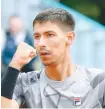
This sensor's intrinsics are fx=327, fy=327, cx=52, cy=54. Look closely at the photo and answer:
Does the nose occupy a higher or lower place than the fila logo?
higher

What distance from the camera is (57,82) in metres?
0.88

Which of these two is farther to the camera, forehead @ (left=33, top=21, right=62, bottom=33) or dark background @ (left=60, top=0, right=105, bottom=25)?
dark background @ (left=60, top=0, right=105, bottom=25)

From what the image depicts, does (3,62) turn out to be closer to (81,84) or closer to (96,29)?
(81,84)

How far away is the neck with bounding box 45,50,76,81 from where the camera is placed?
2.87ft

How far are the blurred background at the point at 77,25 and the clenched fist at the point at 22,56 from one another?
0.58 feet

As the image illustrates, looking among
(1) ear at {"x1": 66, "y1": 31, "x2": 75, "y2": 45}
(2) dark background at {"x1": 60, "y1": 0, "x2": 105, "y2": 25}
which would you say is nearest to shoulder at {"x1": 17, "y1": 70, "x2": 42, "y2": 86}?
(1) ear at {"x1": 66, "y1": 31, "x2": 75, "y2": 45}

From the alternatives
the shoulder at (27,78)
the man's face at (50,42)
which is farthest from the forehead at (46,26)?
the shoulder at (27,78)

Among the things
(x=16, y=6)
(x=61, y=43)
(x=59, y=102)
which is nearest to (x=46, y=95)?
(x=59, y=102)

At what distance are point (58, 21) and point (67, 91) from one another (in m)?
0.19

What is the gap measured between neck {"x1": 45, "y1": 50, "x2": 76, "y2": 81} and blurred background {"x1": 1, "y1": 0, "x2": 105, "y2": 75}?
18 centimetres

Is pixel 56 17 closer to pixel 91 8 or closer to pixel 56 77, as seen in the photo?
pixel 56 77

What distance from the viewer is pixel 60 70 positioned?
0.88 metres

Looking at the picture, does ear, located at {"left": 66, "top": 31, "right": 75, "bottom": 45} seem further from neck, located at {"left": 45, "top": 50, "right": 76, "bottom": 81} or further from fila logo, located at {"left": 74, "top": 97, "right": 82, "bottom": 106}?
fila logo, located at {"left": 74, "top": 97, "right": 82, "bottom": 106}

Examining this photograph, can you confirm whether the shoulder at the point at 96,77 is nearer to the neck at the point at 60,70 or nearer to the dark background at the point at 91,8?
the neck at the point at 60,70
